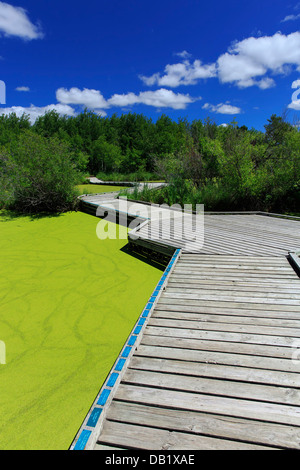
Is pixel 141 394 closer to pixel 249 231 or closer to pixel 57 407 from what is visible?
pixel 57 407

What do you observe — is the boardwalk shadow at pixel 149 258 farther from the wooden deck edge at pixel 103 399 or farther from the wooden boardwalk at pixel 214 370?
the wooden deck edge at pixel 103 399

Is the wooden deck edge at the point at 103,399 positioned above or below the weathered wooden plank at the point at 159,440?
above

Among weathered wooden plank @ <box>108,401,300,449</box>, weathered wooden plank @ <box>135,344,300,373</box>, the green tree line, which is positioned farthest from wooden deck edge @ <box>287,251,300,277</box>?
the green tree line

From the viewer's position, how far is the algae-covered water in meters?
1.96

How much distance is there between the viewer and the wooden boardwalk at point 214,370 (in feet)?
4.50

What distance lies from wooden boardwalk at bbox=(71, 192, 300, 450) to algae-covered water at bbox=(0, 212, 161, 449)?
0.64 meters

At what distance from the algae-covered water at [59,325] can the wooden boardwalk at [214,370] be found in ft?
2.11

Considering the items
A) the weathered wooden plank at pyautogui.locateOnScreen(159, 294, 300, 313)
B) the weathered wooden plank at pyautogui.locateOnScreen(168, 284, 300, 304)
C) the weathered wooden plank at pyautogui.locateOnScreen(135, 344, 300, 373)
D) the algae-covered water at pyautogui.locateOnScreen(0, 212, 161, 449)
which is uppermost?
the weathered wooden plank at pyautogui.locateOnScreen(168, 284, 300, 304)

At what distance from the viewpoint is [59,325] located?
3002 millimetres

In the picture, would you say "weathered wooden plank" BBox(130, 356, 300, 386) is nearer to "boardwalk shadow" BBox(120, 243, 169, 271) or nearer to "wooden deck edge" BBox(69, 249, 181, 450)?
"wooden deck edge" BBox(69, 249, 181, 450)

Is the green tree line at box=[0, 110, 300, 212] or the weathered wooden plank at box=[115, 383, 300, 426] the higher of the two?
the green tree line at box=[0, 110, 300, 212]

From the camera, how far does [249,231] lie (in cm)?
504

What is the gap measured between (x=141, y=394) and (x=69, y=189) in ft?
26.6

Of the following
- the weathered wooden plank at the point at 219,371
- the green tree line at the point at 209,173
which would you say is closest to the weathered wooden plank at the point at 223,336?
the weathered wooden plank at the point at 219,371
